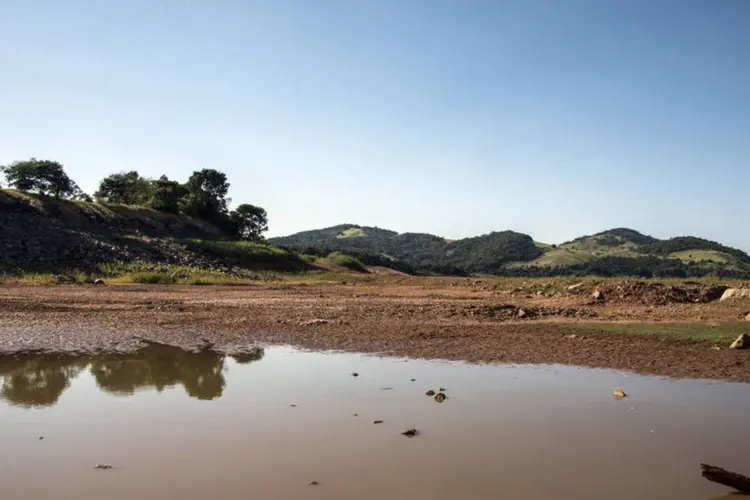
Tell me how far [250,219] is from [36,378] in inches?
2650

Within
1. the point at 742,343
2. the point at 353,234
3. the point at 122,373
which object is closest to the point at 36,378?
the point at 122,373

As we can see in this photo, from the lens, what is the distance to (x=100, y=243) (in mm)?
39906

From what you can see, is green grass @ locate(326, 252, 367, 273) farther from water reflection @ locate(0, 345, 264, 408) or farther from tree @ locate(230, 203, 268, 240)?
water reflection @ locate(0, 345, 264, 408)

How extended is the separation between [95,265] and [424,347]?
30.0 meters

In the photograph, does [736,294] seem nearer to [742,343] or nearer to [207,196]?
[742,343]

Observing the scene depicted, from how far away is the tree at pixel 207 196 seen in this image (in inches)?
2571

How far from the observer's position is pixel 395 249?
170 meters

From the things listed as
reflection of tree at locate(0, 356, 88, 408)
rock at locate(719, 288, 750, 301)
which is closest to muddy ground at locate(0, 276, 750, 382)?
rock at locate(719, 288, 750, 301)

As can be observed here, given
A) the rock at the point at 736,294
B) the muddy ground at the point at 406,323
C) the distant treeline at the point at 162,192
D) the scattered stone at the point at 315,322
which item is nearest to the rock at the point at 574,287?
the muddy ground at the point at 406,323

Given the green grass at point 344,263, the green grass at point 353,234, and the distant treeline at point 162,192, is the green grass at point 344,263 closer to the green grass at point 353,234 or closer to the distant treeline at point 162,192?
the distant treeline at point 162,192

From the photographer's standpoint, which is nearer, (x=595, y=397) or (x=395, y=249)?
(x=595, y=397)

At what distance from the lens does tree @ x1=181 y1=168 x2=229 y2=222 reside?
65312mm

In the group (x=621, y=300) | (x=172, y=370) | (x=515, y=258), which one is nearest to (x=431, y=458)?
(x=172, y=370)

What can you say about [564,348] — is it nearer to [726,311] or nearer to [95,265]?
[726,311]
